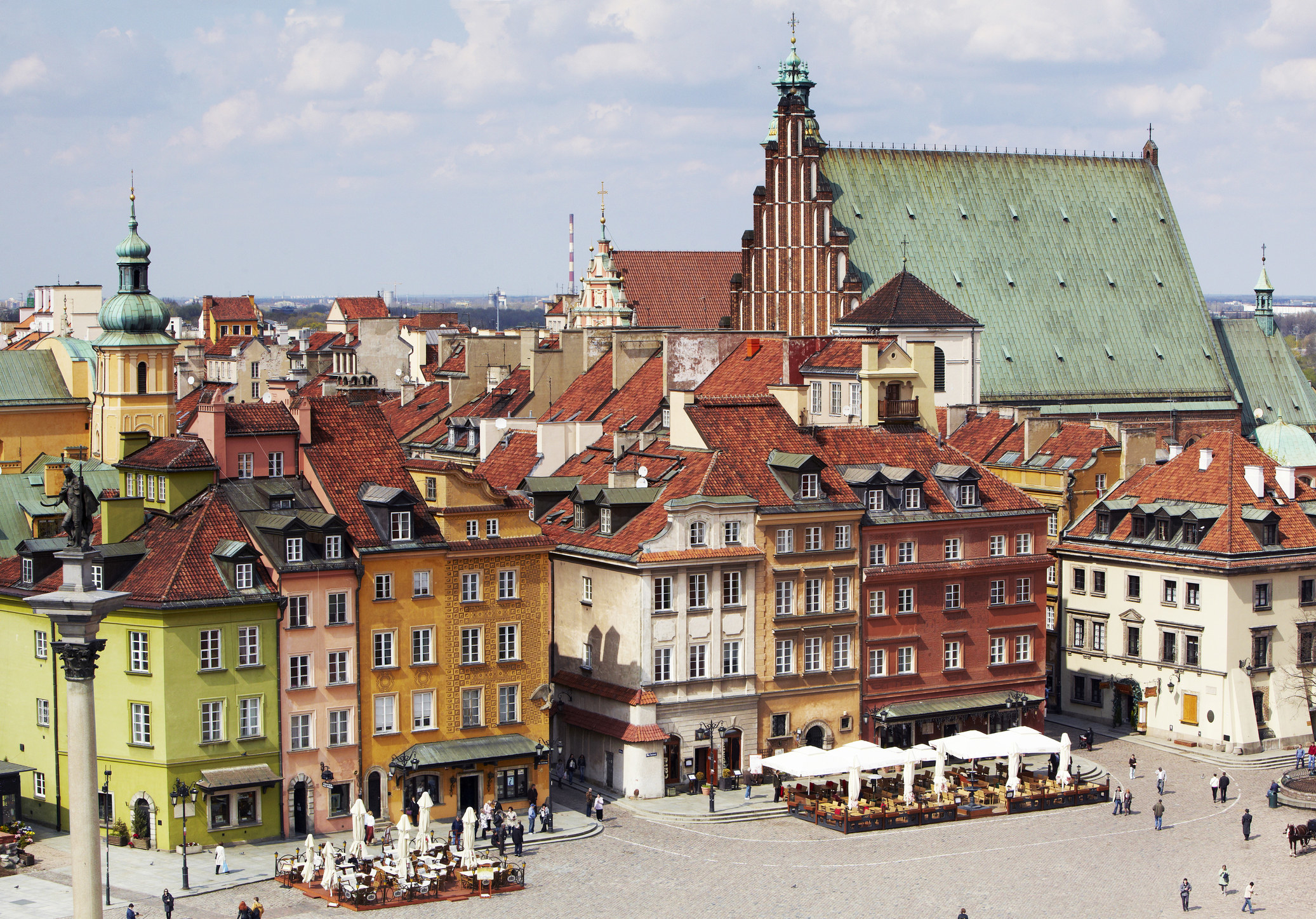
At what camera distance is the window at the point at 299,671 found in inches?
3031

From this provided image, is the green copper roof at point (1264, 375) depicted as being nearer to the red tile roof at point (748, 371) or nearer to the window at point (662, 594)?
the red tile roof at point (748, 371)

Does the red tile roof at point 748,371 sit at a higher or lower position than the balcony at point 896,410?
higher

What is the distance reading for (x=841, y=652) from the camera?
88.4 meters

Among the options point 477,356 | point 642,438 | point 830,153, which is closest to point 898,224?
point 830,153

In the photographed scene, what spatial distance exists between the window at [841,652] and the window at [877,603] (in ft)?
5.30

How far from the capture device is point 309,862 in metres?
69.8

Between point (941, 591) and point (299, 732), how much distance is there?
29.0 m

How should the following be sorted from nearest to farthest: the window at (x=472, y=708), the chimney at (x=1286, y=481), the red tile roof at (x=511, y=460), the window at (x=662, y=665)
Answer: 1. the window at (x=472, y=708)
2. the window at (x=662, y=665)
3. the chimney at (x=1286, y=481)
4. the red tile roof at (x=511, y=460)

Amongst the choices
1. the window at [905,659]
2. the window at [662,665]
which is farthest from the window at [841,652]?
the window at [662,665]

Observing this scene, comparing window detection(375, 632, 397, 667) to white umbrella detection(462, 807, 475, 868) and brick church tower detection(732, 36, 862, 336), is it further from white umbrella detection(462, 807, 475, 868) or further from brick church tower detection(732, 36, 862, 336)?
brick church tower detection(732, 36, 862, 336)

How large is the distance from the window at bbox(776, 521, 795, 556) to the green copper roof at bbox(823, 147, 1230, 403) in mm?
48781

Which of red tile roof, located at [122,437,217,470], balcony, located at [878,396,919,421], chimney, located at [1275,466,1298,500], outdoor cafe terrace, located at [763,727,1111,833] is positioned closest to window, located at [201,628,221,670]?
red tile roof, located at [122,437,217,470]

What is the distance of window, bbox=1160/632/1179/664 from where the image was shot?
315 ft

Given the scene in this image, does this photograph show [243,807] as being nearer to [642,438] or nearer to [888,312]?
[642,438]
